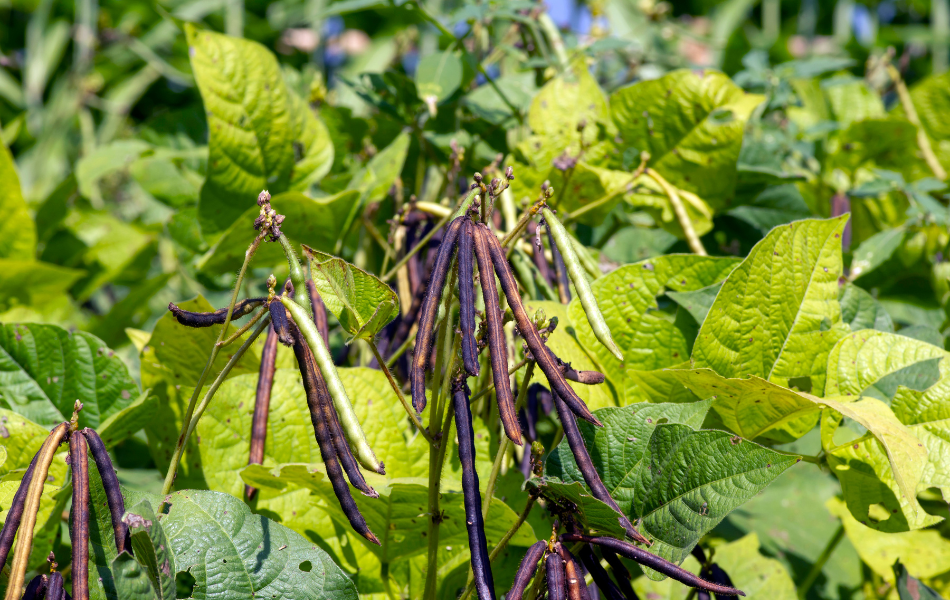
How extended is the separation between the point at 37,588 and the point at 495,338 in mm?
288

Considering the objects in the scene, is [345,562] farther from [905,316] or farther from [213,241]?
[905,316]

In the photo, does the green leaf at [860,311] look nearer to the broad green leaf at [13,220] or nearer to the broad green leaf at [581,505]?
the broad green leaf at [581,505]

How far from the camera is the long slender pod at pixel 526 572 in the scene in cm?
38

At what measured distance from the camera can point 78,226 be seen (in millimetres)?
1271

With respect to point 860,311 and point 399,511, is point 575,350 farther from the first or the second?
point 860,311

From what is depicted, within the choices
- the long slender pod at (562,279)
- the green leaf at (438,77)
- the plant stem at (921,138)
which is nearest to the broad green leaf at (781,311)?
the long slender pod at (562,279)

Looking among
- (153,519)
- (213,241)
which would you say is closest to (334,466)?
(153,519)

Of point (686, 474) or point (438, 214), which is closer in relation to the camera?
point (686, 474)

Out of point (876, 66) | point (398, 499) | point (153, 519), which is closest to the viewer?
point (153, 519)

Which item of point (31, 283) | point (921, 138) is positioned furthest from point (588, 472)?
point (921, 138)

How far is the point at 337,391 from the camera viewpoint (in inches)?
14.3

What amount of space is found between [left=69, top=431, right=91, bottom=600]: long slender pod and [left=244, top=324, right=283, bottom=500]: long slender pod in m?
0.18

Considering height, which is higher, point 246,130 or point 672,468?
point 246,130

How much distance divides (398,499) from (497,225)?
1.13 ft
